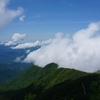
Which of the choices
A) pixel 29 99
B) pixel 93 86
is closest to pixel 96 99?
pixel 93 86

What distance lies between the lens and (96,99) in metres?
109

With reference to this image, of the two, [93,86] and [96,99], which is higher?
[93,86]

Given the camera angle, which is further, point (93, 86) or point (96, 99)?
point (93, 86)

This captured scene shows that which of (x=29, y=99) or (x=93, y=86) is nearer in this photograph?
(x=93, y=86)

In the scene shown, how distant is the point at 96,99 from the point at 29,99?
136 feet

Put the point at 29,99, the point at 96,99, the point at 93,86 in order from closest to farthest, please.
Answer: the point at 96,99 < the point at 93,86 < the point at 29,99

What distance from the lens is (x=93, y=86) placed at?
118062mm

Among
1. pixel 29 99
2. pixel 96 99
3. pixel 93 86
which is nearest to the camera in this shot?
pixel 96 99

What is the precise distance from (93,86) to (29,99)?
39528 mm

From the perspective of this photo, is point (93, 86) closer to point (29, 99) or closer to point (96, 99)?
point (96, 99)

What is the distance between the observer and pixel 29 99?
12812 centimetres

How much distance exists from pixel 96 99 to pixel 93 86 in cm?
1035
